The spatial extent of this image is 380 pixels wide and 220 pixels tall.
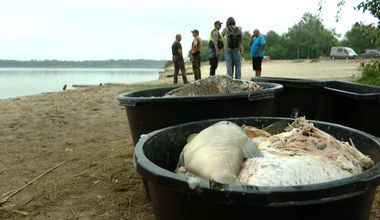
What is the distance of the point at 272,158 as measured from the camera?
1.96m

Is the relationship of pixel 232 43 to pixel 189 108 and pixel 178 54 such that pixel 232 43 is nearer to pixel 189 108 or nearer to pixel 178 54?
pixel 178 54

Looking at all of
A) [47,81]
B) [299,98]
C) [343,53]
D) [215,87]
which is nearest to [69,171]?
[215,87]

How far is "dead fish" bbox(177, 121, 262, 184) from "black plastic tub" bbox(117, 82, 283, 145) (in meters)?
0.73

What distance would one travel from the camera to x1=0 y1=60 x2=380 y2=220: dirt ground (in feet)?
11.3

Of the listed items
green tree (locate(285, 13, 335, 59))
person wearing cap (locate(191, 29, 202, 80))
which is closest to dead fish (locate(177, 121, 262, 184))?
person wearing cap (locate(191, 29, 202, 80))

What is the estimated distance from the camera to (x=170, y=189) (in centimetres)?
166

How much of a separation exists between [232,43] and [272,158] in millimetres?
8894

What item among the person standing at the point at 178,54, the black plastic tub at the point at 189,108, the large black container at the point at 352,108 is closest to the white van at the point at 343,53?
the person standing at the point at 178,54

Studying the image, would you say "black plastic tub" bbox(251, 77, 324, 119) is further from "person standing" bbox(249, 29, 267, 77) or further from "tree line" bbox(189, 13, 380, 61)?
"tree line" bbox(189, 13, 380, 61)

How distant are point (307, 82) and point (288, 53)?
90428 mm

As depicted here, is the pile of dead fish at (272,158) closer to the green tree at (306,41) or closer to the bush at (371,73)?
the bush at (371,73)

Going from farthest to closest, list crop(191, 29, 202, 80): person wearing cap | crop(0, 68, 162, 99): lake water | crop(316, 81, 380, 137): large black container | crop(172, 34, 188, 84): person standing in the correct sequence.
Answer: crop(0, 68, 162, 99): lake water → crop(172, 34, 188, 84): person standing → crop(191, 29, 202, 80): person wearing cap → crop(316, 81, 380, 137): large black container

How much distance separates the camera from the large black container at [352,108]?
15.1 ft

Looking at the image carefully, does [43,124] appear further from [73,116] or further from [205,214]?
[205,214]
